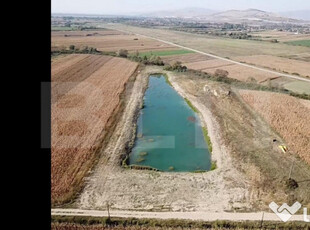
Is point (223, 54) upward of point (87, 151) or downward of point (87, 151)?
upward

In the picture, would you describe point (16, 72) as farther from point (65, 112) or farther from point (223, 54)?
point (223, 54)

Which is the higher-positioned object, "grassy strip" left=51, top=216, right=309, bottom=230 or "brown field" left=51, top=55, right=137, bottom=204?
"brown field" left=51, top=55, right=137, bottom=204

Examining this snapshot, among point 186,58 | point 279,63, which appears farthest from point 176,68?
point 279,63

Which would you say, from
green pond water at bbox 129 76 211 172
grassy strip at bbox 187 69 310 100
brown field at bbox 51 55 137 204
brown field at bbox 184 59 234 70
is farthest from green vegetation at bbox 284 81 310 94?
brown field at bbox 51 55 137 204

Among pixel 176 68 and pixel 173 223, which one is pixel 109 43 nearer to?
pixel 176 68

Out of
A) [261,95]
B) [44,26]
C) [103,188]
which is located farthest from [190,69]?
[44,26]

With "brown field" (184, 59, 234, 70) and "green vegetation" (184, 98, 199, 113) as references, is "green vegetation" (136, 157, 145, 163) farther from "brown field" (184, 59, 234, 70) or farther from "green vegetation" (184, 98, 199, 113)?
"brown field" (184, 59, 234, 70)

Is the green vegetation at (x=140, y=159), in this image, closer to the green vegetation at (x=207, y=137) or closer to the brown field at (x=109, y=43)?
the green vegetation at (x=207, y=137)
